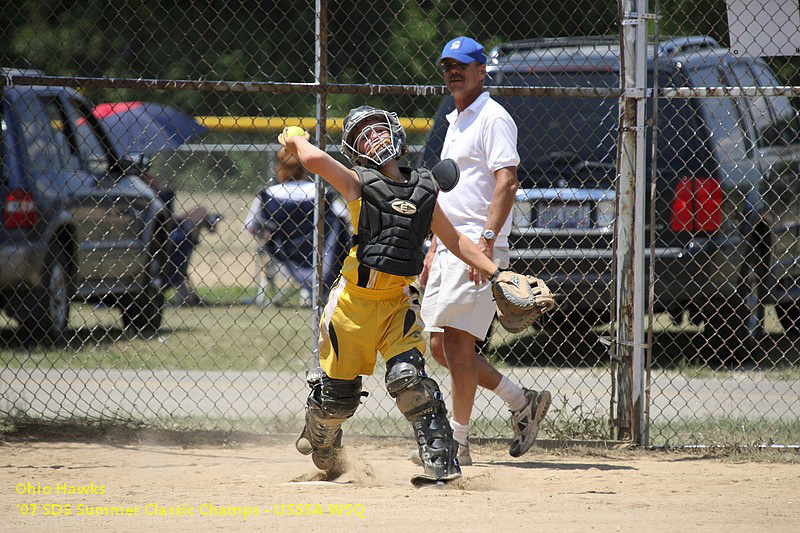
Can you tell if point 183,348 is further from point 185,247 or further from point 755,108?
point 755,108

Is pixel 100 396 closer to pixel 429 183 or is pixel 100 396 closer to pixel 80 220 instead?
pixel 80 220

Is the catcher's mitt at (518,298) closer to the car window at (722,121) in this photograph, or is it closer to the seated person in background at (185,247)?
the car window at (722,121)

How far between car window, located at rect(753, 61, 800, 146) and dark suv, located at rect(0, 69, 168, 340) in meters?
4.85

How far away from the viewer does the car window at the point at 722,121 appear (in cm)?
706

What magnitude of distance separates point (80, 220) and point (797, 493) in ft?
19.8

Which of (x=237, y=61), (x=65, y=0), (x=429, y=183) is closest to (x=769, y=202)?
(x=429, y=183)

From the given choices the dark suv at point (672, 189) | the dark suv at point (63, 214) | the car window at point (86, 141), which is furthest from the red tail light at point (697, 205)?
the car window at point (86, 141)

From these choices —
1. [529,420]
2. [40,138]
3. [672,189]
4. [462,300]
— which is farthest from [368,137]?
[40,138]

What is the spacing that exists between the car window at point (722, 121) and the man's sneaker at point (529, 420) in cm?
263

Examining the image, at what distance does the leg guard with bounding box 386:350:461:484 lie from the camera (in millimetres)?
4414

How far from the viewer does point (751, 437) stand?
571cm

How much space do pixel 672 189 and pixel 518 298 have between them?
118 inches

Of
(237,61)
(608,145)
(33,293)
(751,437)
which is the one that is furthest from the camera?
(237,61)

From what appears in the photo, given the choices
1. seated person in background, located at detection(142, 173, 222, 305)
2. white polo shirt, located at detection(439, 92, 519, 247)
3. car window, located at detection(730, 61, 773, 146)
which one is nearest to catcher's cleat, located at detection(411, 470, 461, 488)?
white polo shirt, located at detection(439, 92, 519, 247)
